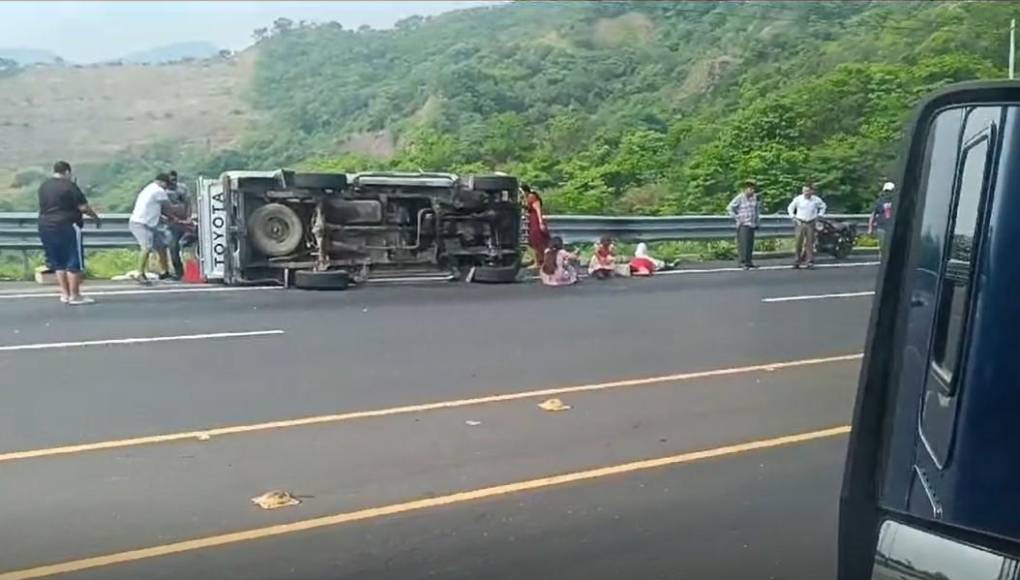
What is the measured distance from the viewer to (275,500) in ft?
16.5

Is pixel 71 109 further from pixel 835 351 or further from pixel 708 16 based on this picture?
pixel 835 351

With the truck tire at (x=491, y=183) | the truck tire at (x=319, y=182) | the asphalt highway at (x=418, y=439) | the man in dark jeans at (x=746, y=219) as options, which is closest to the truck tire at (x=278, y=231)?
the truck tire at (x=319, y=182)

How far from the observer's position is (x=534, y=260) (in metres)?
13.4

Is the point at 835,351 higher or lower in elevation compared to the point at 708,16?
lower

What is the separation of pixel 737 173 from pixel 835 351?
4.91ft

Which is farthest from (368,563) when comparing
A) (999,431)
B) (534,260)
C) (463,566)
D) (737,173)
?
(534,260)

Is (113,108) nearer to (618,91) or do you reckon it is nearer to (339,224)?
(618,91)

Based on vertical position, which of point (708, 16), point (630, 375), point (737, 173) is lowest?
point (630, 375)

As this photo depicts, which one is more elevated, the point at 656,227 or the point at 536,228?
the point at 656,227

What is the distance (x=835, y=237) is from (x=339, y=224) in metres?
4.67

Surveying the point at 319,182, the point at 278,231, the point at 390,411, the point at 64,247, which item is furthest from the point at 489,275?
the point at 390,411

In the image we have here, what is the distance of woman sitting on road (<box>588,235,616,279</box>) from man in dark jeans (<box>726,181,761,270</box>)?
1.35 metres

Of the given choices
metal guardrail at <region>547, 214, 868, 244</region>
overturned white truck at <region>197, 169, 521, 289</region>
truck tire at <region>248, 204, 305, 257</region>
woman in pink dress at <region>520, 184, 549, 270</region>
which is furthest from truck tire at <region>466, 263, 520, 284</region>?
truck tire at <region>248, 204, 305, 257</region>

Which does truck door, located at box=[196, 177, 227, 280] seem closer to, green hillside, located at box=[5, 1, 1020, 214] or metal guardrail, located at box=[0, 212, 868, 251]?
metal guardrail, located at box=[0, 212, 868, 251]
